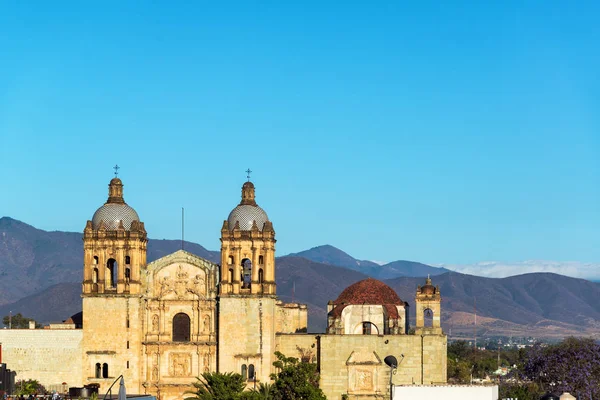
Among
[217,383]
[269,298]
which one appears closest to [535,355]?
[269,298]

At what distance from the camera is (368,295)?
102 m

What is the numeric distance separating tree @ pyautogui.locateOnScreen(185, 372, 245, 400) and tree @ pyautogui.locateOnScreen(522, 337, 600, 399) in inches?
1096

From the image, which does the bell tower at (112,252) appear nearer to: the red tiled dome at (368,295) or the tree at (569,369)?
the red tiled dome at (368,295)

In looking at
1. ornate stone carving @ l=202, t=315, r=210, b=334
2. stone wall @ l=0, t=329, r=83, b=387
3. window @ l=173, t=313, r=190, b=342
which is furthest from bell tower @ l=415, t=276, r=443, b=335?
stone wall @ l=0, t=329, r=83, b=387

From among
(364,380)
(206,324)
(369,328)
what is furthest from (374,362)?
(206,324)

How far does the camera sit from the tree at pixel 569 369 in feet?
341

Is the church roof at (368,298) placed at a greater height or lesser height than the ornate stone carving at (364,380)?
greater

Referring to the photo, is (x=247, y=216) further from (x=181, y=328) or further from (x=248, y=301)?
(x=181, y=328)

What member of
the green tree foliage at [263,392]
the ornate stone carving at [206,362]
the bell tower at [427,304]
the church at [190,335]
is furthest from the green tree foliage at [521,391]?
the ornate stone carving at [206,362]

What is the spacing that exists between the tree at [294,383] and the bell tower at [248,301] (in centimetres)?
267

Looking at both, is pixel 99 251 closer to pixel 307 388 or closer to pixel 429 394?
pixel 307 388

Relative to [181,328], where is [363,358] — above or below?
below

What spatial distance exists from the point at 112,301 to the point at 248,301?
9.87 metres

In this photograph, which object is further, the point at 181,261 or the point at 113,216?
the point at 113,216
